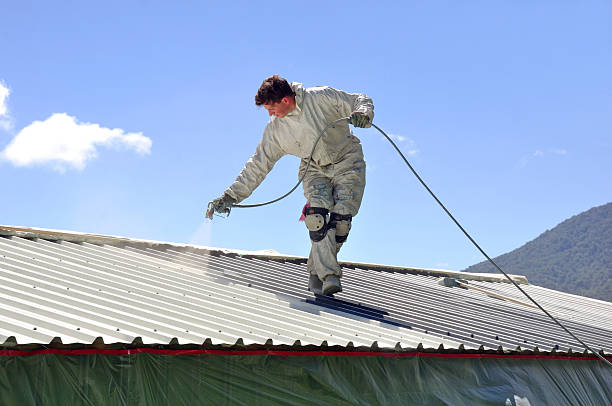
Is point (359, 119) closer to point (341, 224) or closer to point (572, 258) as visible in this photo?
point (341, 224)

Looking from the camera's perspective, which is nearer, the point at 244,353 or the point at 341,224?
the point at 244,353

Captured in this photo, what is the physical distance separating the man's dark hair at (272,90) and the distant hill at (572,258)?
72.3m

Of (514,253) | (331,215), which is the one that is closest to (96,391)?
(331,215)

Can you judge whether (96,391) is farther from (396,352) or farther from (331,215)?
(331,215)

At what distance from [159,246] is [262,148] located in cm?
172

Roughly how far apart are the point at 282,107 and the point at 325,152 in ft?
1.89

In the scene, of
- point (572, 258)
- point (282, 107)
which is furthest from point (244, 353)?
point (572, 258)

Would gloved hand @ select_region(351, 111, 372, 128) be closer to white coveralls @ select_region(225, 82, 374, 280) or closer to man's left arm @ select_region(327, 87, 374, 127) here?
man's left arm @ select_region(327, 87, 374, 127)

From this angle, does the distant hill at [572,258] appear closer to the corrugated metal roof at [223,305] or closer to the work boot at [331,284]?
the corrugated metal roof at [223,305]

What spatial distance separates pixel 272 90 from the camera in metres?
5.87

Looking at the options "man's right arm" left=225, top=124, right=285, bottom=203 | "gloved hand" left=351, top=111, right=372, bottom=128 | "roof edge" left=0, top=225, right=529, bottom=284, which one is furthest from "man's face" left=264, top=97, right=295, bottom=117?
"roof edge" left=0, top=225, right=529, bottom=284

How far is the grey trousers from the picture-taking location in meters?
5.95

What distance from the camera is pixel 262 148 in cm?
Result: 641

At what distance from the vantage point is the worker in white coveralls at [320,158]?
5.93 metres
